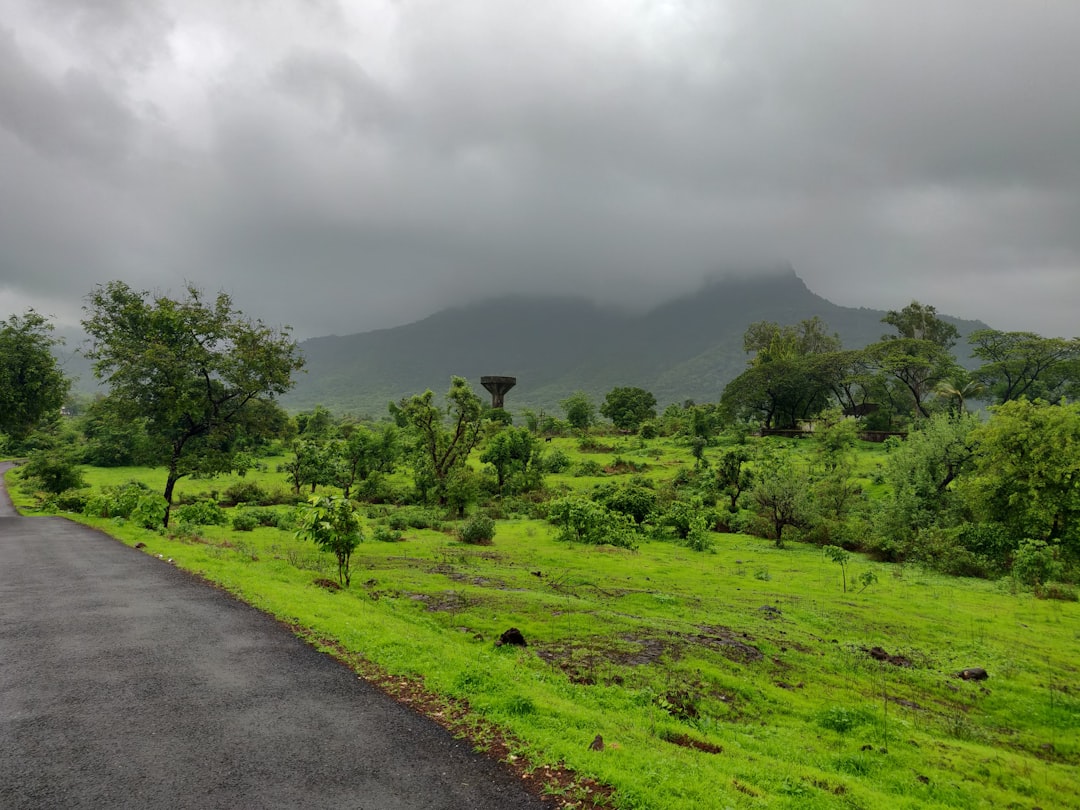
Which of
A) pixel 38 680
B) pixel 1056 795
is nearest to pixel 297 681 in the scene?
pixel 38 680

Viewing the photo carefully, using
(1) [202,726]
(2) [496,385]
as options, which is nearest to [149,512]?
(1) [202,726]

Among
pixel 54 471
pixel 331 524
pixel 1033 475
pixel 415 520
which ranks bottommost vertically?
pixel 415 520

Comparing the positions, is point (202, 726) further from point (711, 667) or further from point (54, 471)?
point (54, 471)

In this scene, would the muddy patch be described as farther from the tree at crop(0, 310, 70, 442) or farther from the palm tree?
the palm tree

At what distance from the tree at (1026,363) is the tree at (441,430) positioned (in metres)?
81.9

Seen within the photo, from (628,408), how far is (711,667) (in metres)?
104

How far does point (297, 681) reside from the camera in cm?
1134

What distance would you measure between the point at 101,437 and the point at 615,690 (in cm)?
10013

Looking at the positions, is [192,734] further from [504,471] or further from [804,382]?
[804,382]

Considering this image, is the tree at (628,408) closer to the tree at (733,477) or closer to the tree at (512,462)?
the tree at (512,462)

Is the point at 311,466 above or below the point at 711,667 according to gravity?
above

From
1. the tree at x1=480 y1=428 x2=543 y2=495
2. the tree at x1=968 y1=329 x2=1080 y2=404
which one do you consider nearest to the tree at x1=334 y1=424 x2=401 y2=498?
the tree at x1=480 y1=428 x2=543 y2=495

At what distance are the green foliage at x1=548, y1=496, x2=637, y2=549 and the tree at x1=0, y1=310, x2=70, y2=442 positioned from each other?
4530 cm

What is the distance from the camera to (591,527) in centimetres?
4047
